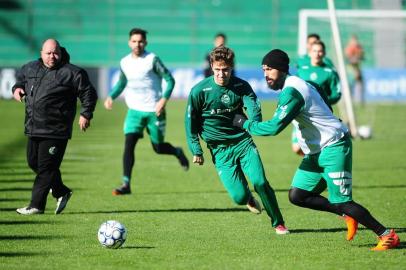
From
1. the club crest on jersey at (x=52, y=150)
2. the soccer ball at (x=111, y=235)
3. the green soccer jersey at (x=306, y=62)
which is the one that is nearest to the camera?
the soccer ball at (x=111, y=235)

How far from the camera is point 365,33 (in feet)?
91.4

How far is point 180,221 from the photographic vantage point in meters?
10.1

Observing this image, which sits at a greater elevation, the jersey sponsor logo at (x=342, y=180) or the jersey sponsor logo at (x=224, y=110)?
the jersey sponsor logo at (x=224, y=110)

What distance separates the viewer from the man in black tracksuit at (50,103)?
1012 centimetres

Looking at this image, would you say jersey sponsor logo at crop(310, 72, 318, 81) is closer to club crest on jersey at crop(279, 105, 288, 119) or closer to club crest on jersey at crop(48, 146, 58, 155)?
club crest on jersey at crop(48, 146, 58, 155)

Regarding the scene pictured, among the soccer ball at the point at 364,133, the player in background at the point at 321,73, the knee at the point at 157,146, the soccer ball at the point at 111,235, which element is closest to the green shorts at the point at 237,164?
the soccer ball at the point at 111,235

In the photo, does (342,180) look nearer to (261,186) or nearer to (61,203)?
(261,186)

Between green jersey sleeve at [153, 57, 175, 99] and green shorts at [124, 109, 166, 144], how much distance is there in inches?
17.7

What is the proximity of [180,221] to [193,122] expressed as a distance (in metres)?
1.45

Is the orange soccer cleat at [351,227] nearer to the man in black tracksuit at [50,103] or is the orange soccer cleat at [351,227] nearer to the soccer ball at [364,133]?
the man in black tracksuit at [50,103]

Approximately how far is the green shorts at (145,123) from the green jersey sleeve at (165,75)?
0.45 meters

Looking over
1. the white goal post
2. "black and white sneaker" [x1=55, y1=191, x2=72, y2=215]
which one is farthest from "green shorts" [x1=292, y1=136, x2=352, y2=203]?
the white goal post

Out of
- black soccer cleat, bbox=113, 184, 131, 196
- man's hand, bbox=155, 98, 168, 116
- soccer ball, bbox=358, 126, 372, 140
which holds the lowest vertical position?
soccer ball, bbox=358, 126, 372, 140

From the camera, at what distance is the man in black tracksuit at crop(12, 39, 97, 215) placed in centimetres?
1012
